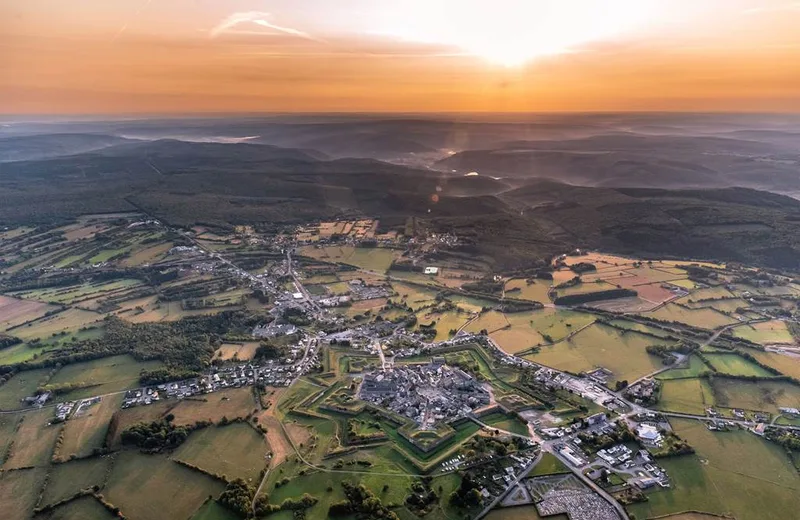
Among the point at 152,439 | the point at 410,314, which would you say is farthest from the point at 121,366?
the point at 410,314

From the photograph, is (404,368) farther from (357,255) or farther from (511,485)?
A: (357,255)

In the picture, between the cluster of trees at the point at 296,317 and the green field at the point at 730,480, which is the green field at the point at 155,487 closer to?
the cluster of trees at the point at 296,317

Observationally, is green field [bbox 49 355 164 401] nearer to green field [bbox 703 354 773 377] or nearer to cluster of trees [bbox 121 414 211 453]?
cluster of trees [bbox 121 414 211 453]

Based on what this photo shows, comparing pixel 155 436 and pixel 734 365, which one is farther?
pixel 734 365

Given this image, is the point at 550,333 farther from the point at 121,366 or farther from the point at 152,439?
the point at 121,366

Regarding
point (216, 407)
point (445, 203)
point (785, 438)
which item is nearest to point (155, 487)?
point (216, 407)

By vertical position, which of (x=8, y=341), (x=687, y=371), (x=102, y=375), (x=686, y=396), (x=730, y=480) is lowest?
(x=730, y=480)

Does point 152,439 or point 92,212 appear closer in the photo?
point 152,439
